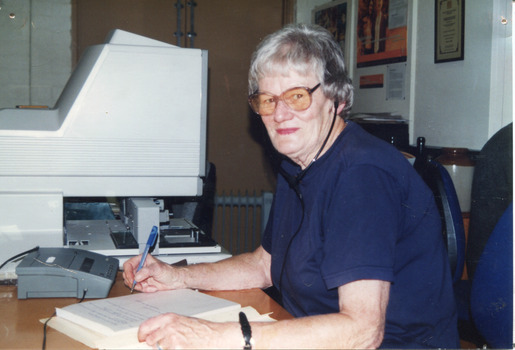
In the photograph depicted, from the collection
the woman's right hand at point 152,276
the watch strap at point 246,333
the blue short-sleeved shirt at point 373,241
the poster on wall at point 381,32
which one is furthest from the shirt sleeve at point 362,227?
the poster on wall at point 381,32

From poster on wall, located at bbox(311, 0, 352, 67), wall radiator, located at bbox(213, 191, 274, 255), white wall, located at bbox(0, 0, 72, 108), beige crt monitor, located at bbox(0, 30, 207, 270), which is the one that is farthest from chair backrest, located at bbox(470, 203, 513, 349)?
white wall, located at bbox(0, 0, 72, 108)

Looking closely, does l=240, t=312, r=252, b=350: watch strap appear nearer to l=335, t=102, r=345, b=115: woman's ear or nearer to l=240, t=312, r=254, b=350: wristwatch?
l=240, t=312, r=254, b=350: wristwatch

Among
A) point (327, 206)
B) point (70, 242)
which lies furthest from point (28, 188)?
point (327, 206)

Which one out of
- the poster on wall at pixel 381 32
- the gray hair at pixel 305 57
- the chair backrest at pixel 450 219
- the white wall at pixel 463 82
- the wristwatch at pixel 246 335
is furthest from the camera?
the poster on wall at pixel 381 32

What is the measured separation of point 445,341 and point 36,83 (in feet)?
10.9

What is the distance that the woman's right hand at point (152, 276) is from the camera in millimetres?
1331

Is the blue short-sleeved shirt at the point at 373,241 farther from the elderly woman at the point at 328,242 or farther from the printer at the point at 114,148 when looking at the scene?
the printer at the point at 114,148

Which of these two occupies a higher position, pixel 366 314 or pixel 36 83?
pixel 36 83

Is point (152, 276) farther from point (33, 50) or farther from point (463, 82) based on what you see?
point (33, 50)

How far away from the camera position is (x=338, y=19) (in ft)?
12.5

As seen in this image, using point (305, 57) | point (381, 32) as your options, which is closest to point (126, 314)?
point (305, 57)

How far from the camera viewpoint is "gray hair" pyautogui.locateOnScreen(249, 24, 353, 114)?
1.22 m

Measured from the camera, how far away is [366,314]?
0.95 m

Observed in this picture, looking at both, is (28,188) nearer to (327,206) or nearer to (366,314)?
(327,206)
